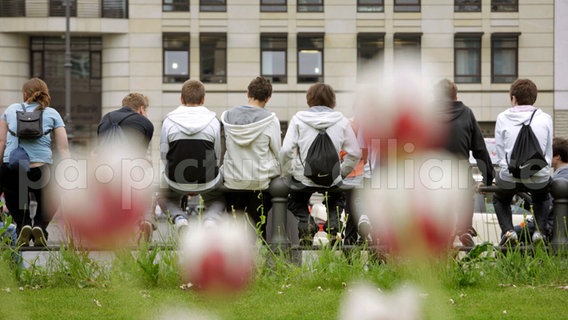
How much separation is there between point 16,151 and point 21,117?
1.14 feet

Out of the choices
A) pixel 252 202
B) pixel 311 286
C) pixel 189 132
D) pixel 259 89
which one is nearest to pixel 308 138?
pixel 259 89

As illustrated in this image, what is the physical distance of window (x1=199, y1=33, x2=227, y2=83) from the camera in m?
41.2

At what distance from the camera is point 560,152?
9258 mm

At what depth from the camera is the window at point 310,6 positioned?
4131 centimetres

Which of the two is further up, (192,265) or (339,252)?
(192,265)

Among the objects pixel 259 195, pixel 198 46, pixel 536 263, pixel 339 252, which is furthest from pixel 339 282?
pixel 198 46

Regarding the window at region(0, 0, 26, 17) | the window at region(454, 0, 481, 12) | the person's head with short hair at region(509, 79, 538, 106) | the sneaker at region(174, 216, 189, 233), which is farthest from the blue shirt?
the window at region(454, 0, 481, 12)

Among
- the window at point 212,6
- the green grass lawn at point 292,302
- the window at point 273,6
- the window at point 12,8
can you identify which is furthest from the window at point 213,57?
the green grass lawn at point 292,302

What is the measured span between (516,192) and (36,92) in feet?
15.1

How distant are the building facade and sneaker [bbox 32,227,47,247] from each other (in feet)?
107

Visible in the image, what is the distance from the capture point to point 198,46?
4109 cm

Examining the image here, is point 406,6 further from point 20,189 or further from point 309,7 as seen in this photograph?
point 20,189

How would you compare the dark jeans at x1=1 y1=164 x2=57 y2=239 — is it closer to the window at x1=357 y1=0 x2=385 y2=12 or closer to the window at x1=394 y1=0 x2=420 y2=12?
the window at x1=357 y1=0 x2=385 y2=12

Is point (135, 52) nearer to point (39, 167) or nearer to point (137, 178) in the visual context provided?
point (39, 167)
